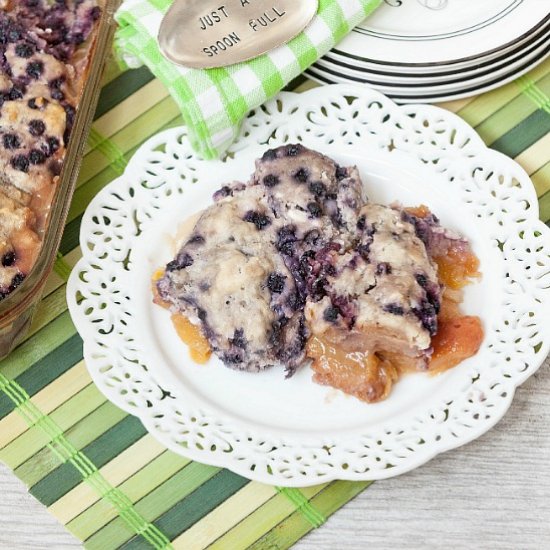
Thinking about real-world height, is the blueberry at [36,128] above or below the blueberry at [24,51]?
below

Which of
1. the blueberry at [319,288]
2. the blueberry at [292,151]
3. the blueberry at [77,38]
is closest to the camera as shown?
the blueberry at [319,288]

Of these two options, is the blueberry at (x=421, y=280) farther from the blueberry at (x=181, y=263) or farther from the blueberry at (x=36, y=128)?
the blueberry at (x=36, y=128)

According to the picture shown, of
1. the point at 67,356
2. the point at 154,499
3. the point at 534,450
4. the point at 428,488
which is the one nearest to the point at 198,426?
the point at 154,499

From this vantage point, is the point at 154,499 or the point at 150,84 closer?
the point at 154,499

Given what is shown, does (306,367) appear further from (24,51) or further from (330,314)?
(24,51)

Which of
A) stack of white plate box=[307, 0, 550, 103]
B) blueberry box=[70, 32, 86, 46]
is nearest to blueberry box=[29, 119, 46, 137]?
blueberry box=[70, 32, 86, 46]

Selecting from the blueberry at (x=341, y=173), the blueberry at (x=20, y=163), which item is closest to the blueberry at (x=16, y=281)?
the blueberry at (x=20, y=163)

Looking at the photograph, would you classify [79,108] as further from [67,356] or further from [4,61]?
[67,356]

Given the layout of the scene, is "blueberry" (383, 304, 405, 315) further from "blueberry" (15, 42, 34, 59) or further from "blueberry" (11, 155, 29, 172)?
"blueberry" (15, 42, 34, 59)
